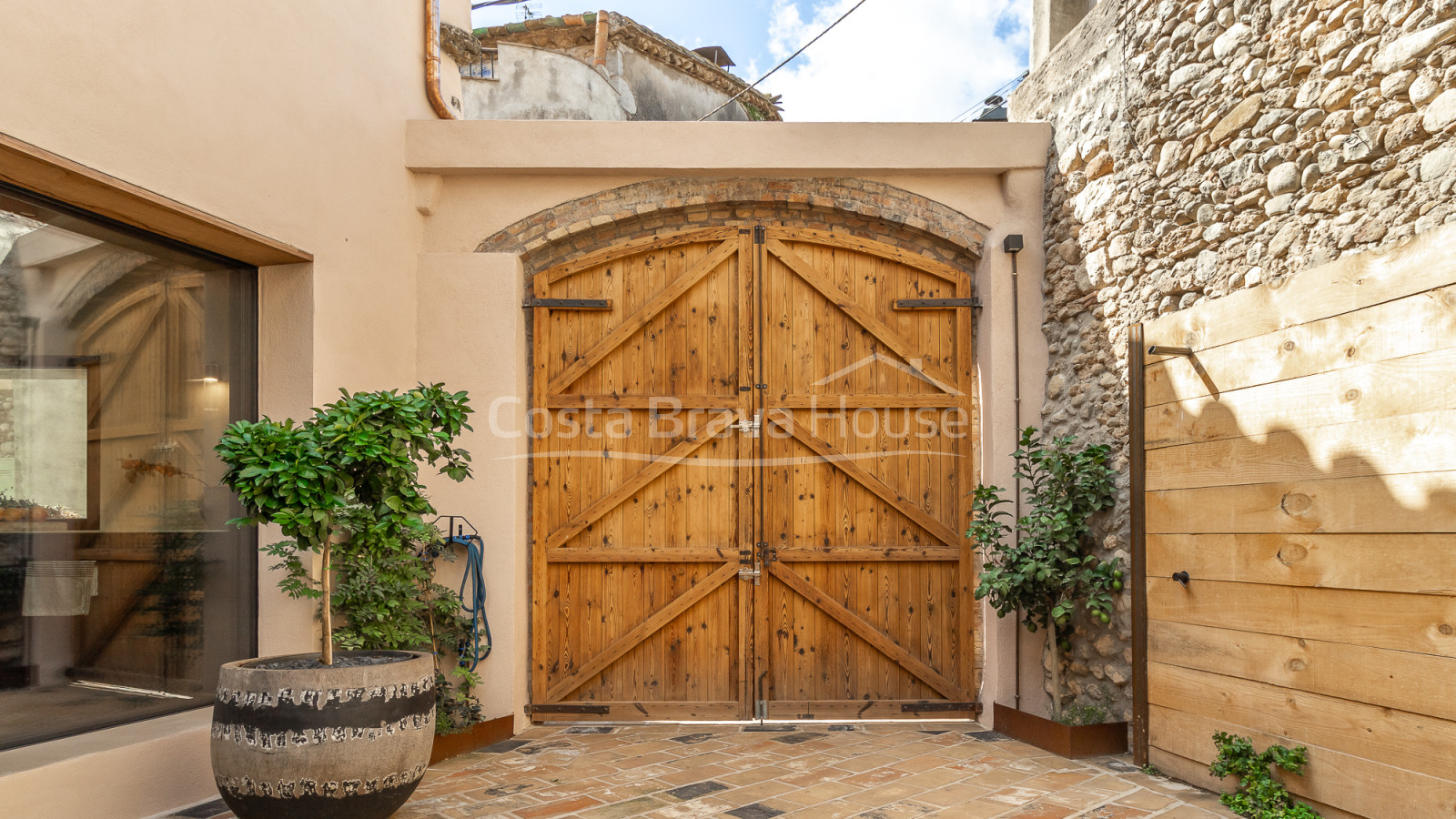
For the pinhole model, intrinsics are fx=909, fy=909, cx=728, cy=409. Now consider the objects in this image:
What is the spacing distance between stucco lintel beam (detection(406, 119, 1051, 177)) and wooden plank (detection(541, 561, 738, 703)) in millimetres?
2373

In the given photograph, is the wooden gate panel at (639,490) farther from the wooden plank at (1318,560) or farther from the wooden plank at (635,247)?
the wooden plank at (1318,560)

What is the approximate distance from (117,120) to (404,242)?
183 cm

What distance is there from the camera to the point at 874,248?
5.25 m

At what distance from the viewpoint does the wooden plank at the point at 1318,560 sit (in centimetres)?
282

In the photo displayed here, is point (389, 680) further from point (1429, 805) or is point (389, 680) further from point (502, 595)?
point (1429, 805)

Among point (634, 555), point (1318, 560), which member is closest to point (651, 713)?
point (634, 555)

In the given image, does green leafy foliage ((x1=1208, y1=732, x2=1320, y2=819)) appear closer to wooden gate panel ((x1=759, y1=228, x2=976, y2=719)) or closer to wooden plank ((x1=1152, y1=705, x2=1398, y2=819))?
wooden plank ((x1=1152, y1=705, x2=1398, y2=819))

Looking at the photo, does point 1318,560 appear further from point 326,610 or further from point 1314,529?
point 326,610

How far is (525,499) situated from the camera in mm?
5094

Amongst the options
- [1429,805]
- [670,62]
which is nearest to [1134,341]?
[1429,805]

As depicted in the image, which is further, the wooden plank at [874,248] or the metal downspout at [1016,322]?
the wooden plank at [874,248]

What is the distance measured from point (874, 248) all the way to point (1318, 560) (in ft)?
9.20

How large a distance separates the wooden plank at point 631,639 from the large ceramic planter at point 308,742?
1.91m

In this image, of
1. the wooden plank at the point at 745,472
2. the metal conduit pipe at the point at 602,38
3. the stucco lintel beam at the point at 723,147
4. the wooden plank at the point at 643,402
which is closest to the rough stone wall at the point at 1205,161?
the stucco lintel beam at the point at 723,147
